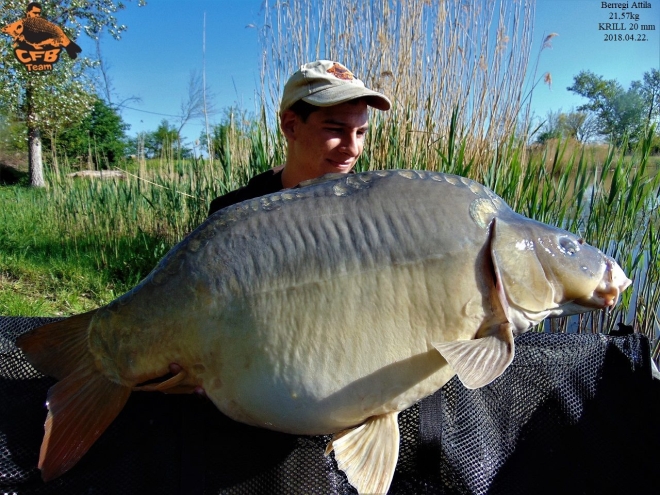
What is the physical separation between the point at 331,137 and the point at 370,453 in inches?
40.4

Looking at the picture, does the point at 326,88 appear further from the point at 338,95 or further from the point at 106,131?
the point at 106,131

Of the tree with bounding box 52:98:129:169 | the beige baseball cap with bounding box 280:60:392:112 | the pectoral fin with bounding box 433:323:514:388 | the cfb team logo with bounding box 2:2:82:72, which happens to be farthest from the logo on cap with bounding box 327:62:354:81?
the tree with bounding box 52:98:129:169

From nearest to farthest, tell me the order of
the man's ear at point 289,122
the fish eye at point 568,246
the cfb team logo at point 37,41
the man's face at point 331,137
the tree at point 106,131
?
the fish eye at point 568,246
the man's face at point 331,137
the man's ear at point 289,122
the cfb team logo at point 37,41
the tree at point 106,131

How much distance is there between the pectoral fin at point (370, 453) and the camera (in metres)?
0.86

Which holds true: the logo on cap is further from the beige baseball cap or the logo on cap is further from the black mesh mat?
the black mesh mat

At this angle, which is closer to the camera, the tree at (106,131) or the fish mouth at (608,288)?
the fish mouth at (608,288)

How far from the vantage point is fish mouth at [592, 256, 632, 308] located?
94cm

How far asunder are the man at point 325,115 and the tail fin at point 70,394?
0.91 meters

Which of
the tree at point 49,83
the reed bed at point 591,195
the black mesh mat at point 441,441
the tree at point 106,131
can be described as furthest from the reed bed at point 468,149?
the tree at point 106,131

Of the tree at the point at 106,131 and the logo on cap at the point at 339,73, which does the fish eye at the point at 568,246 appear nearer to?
the logo on cap at the point at 339,73

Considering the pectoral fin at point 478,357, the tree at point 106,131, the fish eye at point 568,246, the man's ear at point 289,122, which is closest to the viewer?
the pectoral fin at point 478,357

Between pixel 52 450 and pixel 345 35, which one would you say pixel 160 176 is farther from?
pixel 52 450

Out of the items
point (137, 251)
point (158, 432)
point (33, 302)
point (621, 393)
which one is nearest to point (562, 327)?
point (621, 393)

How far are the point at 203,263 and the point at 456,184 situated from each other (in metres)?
0.49
